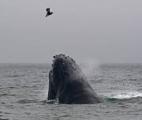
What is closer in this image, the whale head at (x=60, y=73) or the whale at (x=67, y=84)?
the whale at (x=67, y=84)

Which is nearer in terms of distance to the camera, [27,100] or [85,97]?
[85,97]

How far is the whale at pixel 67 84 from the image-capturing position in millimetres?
29578

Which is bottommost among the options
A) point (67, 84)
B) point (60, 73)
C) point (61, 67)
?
point (67, 84)

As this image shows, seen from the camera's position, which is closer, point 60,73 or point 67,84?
point 67,84

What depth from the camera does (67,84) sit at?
29562 millimetres

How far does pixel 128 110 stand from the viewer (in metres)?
30.3

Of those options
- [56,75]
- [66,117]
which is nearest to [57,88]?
[56,75]

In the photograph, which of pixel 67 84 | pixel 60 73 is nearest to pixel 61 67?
pixel 60 73

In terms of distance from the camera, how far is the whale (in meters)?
29.6

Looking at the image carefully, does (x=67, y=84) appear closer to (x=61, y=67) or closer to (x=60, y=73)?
(x=60, y=73)

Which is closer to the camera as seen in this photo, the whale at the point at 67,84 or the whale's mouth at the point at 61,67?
the whale at the point at 67,84

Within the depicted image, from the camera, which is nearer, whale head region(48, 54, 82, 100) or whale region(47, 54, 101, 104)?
whale region(47, 54, 101, 104)

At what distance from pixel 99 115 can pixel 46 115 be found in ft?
8.75

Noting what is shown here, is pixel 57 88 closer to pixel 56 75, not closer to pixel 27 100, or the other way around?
pixel 56 75
